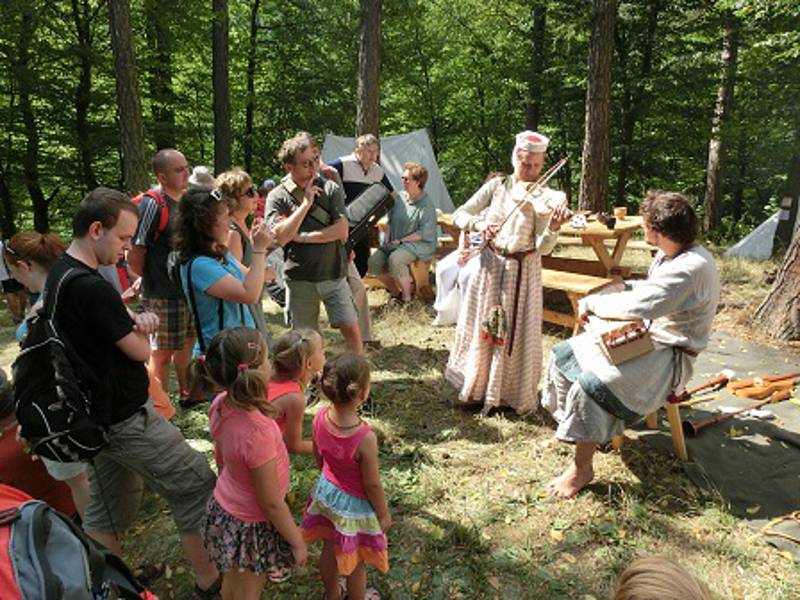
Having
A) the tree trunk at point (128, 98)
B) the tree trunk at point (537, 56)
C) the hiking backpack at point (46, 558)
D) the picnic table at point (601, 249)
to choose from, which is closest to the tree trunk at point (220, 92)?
the tree trunk at point (128, 98)

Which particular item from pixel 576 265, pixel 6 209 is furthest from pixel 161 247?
pixel 6 209

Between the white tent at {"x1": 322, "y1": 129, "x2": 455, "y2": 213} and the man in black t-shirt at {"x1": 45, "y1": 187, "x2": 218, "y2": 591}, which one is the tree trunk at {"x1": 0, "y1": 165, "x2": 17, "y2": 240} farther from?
the man in black t-shirt at {"x1": 45, "y1": 187, "x2": 218, "y2": 591}

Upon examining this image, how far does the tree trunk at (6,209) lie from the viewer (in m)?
13.8

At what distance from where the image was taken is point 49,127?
523 inches

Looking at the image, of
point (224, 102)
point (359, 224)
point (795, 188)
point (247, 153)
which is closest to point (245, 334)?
point (359, 224)

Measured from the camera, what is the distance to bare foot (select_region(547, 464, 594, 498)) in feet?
9.85

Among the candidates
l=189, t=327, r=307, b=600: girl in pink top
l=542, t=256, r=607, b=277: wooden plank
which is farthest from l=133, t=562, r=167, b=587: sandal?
l=542, t=256, r=607, b=277: wooden plank

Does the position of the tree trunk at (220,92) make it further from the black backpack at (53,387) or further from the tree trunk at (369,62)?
the black backpack at (53,387)

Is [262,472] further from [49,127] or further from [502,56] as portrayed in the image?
[502,56]

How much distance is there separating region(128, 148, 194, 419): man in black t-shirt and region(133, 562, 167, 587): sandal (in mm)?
1236

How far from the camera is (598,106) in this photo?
8281 mm

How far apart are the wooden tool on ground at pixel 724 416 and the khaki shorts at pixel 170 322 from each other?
Answer: 3466 mm

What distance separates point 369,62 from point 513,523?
770cm

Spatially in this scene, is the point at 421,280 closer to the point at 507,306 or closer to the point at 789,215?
the point at 507,306
